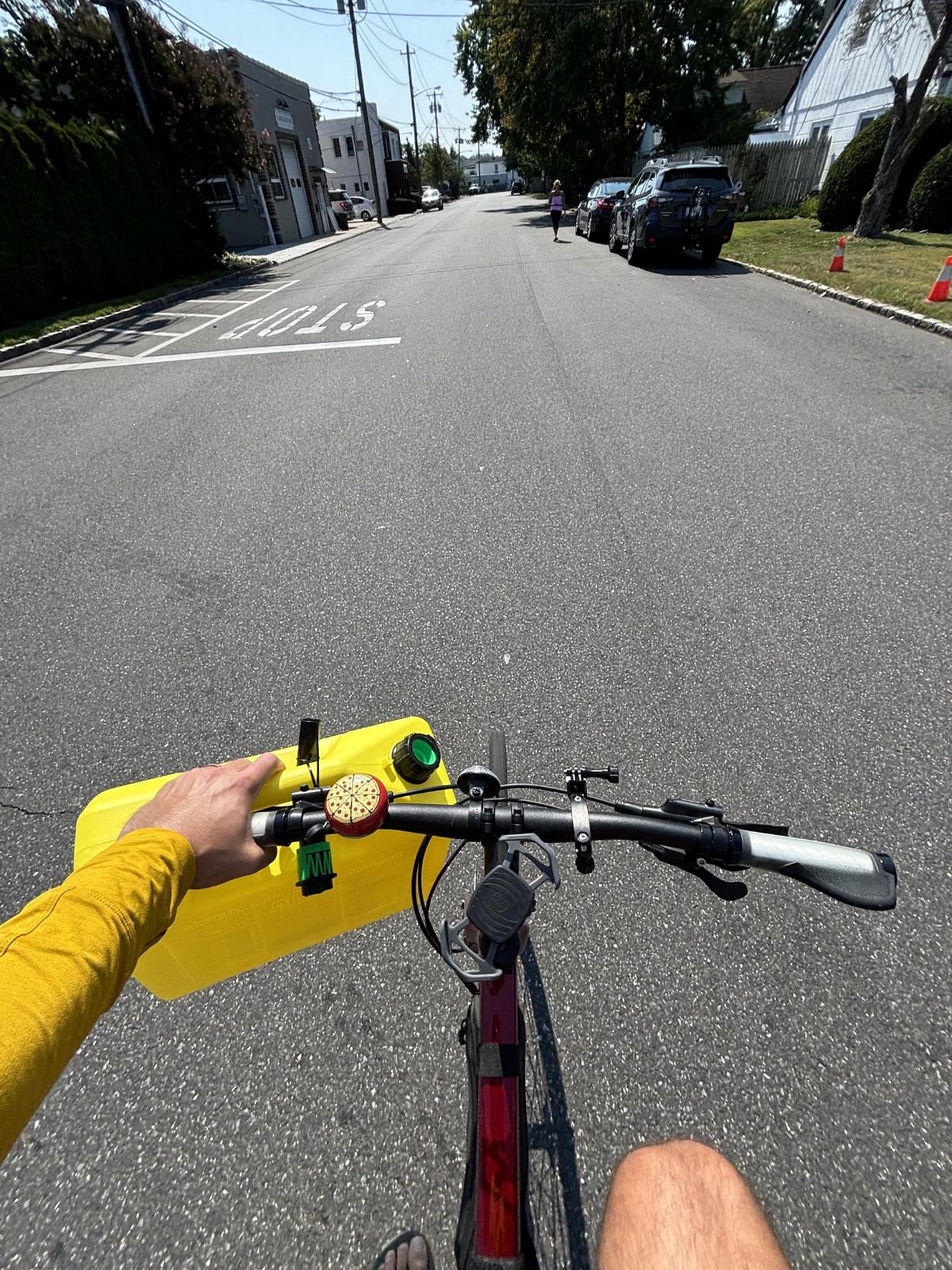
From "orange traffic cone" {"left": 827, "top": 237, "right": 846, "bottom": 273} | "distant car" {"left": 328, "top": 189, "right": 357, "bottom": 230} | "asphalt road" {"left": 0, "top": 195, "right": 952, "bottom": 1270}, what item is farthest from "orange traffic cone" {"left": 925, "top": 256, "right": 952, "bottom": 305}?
"distant car" {"left": 328, "top": 189, "right": 357, "bottom": 230}

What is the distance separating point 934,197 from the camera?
43.1 feet

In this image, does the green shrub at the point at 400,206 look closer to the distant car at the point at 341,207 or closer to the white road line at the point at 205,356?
the distant car at the point at 341,207

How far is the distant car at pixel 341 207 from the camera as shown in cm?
3459

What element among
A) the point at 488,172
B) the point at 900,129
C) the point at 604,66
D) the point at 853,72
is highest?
the point at 604,66

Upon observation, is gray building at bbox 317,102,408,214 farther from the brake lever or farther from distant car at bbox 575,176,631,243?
the brake lever

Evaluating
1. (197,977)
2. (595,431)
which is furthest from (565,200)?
(197,977)

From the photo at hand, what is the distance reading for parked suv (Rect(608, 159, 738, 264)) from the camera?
1116cm

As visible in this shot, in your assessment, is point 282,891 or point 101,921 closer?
point 101,921

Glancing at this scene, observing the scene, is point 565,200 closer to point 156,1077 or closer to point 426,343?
point 426,343

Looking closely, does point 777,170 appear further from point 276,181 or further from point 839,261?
point 276,181

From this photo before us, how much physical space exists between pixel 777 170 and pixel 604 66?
11752mm

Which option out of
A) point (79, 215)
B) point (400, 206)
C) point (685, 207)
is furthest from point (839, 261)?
point (400, 206)

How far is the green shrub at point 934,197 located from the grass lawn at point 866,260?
386 mm

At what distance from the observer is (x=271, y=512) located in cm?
439
